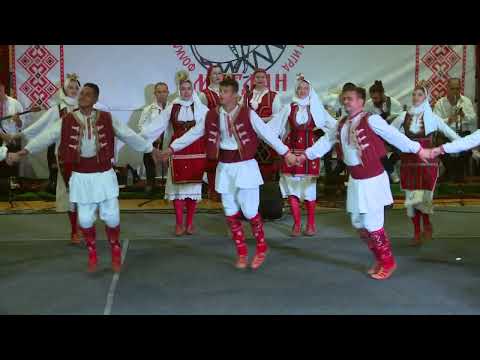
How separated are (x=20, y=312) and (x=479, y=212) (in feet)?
15.3

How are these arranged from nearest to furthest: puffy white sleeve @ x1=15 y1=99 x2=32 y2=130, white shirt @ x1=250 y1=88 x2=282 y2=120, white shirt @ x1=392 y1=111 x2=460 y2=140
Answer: white shirt @ x1=392 y1=111 x2=460 y2=140
white shirt @ x1=250 y1=88 x2=282 y2=120
puffy white sleeve @ x1=15 y1=99 x2=32 y2=130

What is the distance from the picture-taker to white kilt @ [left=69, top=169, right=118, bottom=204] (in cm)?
423

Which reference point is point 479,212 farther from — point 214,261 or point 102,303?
point 102,303

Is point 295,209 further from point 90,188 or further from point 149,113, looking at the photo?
point 149,113

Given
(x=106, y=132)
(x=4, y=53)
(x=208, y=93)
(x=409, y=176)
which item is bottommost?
(x=409, y=176)

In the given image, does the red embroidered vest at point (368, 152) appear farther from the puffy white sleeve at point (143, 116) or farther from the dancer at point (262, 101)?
the puffy white sleeve at point (143, 116)

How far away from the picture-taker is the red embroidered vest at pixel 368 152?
13.4 ft

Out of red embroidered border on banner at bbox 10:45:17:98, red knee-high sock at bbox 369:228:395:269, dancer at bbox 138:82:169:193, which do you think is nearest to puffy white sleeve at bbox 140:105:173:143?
dancer at bbox 138:82:169:193

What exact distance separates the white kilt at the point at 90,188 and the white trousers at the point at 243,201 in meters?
0.83

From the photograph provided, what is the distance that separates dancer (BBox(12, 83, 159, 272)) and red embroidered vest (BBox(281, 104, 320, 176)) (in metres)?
1.69

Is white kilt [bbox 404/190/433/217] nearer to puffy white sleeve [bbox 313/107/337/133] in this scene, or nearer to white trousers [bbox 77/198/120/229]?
puffy white sleeve [bbox 313/107/337/133]

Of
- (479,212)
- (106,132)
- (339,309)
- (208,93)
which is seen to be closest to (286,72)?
(208,93)

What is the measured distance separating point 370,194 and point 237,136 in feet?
3.22

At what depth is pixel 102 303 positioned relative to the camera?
151 inches
